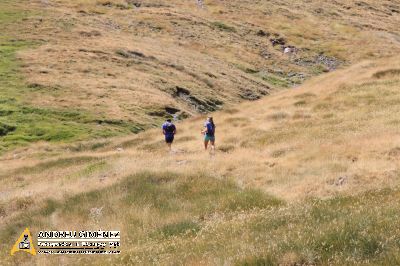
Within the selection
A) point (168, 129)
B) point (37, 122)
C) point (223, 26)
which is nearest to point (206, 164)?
point (168, 129)

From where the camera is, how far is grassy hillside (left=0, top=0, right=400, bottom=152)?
1884 inches

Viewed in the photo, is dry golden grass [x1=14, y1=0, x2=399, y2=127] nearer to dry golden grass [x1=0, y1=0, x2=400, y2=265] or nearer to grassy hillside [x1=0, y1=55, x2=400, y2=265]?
dry golden grass [x1=0, y1=0, x2=400, y2=265]

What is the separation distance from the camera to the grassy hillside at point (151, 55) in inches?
1884

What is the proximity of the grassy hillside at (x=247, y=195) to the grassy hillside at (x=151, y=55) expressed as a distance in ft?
38.8

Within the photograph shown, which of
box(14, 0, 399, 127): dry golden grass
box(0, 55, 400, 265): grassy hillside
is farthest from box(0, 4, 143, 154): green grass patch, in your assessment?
box(0, 55, 400, 265): grassy hillside

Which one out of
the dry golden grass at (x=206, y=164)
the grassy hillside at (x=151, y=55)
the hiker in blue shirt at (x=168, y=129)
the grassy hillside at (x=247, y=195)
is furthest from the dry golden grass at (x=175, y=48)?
the hiker in blue shirt at (x=168, y=129)

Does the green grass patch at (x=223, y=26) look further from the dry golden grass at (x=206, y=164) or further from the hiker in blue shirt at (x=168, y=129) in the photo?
the hiker in blue shirt at (x=168, y=129)

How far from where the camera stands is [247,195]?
1481cm

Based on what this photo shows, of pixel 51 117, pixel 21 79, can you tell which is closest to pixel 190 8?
pixel 21 79

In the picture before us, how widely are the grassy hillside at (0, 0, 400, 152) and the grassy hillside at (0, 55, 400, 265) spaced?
38.8ft

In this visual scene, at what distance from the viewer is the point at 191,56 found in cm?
7588

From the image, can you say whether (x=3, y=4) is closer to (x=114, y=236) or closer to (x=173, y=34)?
(x=173, y=34)

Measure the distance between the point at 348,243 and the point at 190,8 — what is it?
324 feet

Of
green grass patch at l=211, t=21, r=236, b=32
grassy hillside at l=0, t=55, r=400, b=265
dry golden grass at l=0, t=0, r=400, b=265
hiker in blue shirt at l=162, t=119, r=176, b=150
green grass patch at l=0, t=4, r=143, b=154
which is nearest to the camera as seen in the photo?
grassy hillside at l=0, t=55, r=400, b=265
